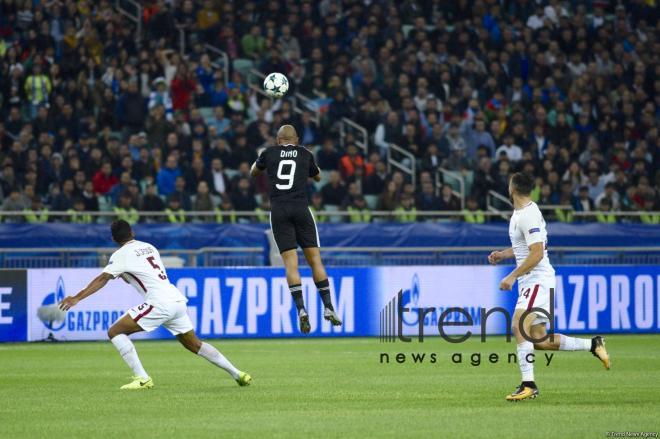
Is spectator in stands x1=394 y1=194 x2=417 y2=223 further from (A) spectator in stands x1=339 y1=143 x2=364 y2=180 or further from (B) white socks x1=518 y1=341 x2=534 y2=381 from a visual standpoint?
(B) white socks x1=518 y1=341 x2=534 y2=381

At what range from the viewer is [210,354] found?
1316cm

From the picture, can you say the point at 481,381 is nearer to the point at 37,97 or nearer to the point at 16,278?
the point at 16,278

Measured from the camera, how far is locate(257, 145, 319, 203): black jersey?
14.4 meters

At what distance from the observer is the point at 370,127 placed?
2902 cm

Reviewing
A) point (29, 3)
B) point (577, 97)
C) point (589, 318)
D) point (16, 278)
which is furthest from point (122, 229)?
point (577, 97)

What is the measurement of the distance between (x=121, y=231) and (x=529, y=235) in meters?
4.35

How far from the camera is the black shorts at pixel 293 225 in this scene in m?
14.5

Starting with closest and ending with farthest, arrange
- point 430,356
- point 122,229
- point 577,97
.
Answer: point 122,229
point 430,356
point 577,97

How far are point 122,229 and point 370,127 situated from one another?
53.2ft

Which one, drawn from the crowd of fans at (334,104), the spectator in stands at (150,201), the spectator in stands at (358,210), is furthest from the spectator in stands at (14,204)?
the spectator in stands at (358,210)

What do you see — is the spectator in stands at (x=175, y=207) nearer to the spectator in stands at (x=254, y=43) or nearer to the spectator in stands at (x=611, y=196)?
the spectator in stands at (x=254, y=43)

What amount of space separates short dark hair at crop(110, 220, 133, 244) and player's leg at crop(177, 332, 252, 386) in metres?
1.02

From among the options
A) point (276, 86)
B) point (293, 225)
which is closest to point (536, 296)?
point (293, 225)

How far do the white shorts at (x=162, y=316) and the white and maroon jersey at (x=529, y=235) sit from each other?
3.67 meters
